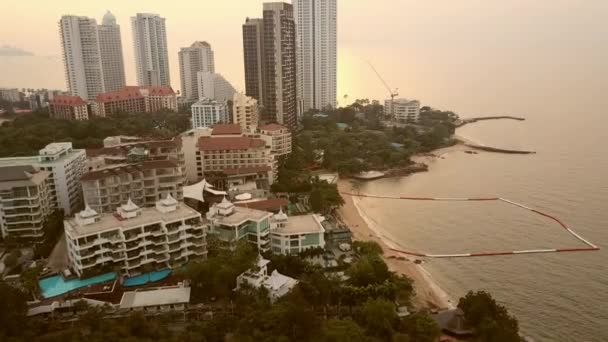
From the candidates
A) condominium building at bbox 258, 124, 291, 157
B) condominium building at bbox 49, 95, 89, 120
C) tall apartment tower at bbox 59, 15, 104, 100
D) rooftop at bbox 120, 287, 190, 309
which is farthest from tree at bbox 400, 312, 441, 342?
tall apartment tower at bbox 59, 15, 104, 100

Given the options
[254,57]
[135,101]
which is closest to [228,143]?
[254,57]

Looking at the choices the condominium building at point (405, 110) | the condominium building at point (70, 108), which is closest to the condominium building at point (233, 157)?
the condominium building at point (70, 108)

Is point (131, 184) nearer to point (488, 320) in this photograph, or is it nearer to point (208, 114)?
point (488, 320)

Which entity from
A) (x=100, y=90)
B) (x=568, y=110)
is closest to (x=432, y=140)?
(x=568, y=110)

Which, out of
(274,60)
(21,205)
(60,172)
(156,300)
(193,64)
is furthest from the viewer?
(193,64)

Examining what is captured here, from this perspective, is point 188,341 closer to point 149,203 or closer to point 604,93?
point 149,203
